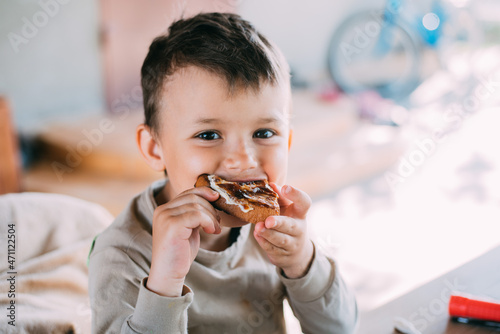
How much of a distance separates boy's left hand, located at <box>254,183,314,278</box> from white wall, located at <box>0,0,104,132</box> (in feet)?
11.8

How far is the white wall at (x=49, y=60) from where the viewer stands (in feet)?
13.4

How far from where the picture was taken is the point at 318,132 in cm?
527

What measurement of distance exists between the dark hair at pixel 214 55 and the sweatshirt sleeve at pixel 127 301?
0.37 m

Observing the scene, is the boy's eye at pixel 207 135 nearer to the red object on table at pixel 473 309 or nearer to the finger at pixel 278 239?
the finger at pixel 278 239

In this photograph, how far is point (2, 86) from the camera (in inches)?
163

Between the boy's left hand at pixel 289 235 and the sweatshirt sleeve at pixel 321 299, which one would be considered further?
the sweatshirt sleeve at pixel 321 299

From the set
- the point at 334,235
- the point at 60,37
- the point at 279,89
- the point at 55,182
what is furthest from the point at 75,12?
the point at 279,89

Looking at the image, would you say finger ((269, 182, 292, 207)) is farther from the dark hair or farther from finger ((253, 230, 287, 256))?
the dark hair

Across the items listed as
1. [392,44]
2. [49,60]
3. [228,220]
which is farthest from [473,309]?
[392,44]

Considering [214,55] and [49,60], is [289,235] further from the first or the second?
[49,60]

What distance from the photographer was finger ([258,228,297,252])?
44.2 inches

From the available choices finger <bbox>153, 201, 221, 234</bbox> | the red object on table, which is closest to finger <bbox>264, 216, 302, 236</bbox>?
finger <bbox>153, 201, 221, 234</bbox>

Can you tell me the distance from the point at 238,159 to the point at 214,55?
0.25 metres

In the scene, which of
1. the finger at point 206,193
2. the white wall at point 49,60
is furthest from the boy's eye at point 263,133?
the white wall at point 49,60
